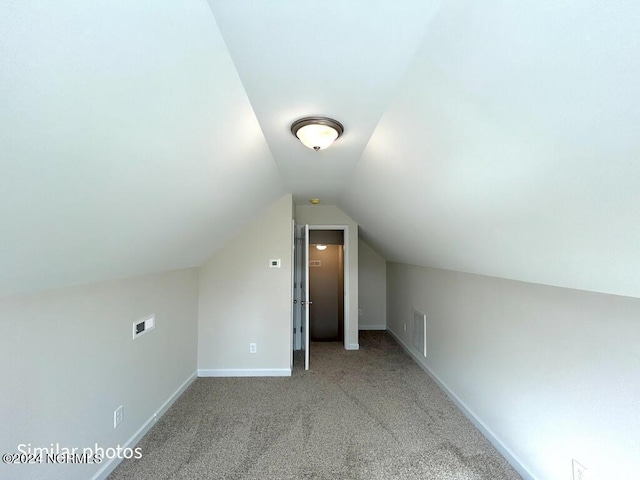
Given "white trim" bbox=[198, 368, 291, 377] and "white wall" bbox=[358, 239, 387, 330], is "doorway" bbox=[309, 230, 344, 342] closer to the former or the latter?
"white wall" bbox=[358, 239, 387, 330]

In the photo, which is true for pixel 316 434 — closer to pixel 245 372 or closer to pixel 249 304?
pixel 245 372

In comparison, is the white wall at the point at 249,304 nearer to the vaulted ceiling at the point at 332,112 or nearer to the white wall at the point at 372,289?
the vaulted ceiling at the point at 332,112

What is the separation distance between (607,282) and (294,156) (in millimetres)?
2106

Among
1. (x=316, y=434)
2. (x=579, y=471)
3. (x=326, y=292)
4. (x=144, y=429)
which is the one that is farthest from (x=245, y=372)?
(x=579, y=471)

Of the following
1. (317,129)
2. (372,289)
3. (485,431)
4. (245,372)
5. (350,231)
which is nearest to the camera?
(317,129)

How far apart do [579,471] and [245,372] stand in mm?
3233

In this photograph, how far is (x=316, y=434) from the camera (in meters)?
2.67

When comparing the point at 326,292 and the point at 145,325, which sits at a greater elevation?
the point at 145,325

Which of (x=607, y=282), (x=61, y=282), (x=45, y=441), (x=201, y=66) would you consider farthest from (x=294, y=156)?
(x=45, y=441)

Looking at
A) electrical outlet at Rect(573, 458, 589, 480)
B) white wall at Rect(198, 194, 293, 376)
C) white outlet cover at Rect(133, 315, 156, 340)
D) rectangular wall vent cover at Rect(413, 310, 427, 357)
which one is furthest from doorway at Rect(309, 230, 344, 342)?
electrical outlet at Rect(573, 458, 589, 480)

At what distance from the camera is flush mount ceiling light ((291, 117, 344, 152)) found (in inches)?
73.2

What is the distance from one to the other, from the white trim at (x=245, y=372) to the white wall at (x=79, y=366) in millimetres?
838

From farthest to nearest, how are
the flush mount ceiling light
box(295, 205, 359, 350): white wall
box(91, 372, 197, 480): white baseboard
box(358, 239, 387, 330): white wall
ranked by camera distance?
box(358, 239, 387, 330): white wall, box(295, 205, 359, 350): white wall, box(91, 372, 197, 480): white baseboard, the flush mount ceiling light

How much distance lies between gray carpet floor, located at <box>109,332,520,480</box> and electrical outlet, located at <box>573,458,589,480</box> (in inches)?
20.2
